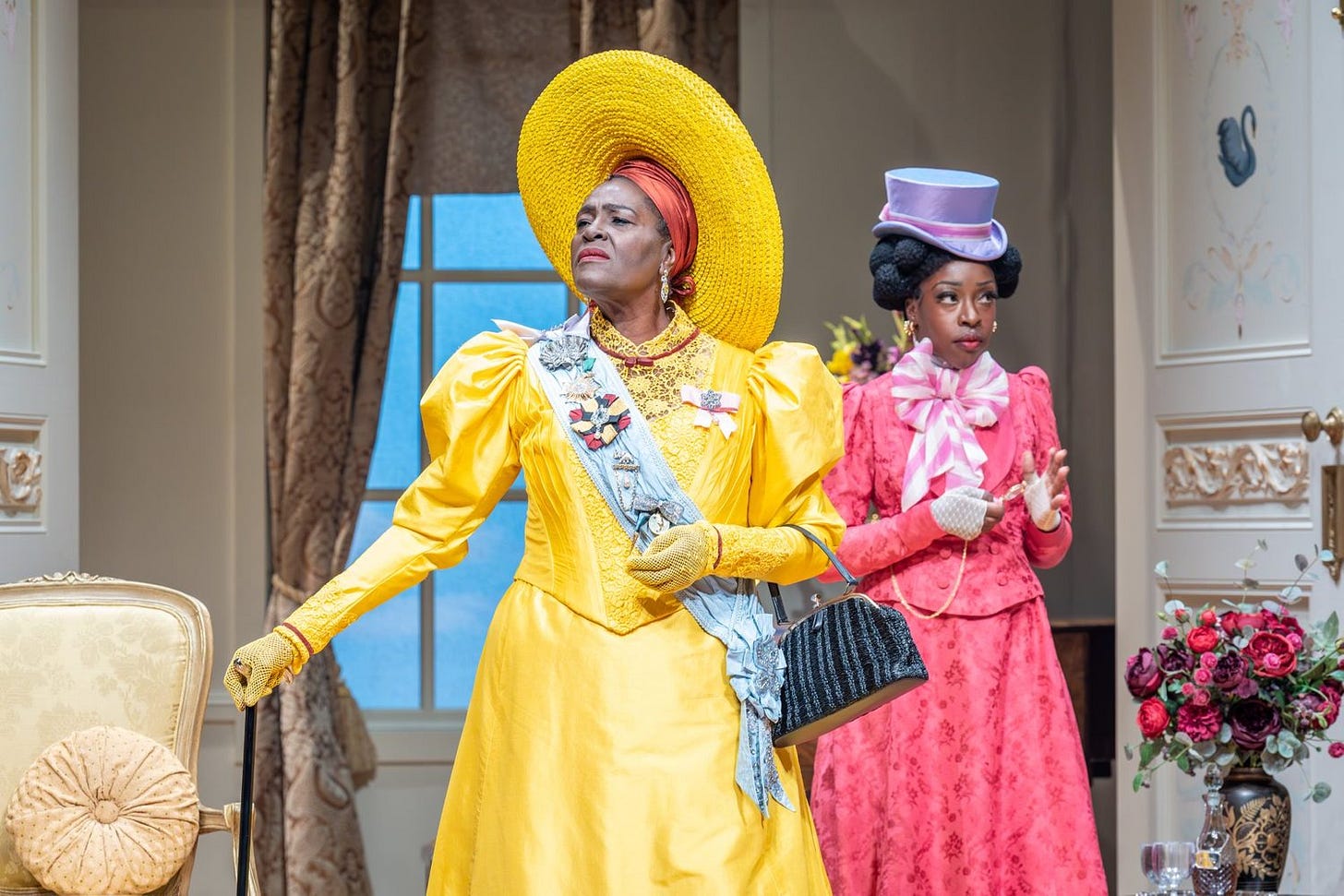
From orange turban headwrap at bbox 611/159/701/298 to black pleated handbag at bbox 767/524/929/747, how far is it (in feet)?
1.58

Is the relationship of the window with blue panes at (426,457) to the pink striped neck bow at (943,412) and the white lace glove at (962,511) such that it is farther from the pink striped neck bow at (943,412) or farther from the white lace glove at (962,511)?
the white lace glove at (962,511)

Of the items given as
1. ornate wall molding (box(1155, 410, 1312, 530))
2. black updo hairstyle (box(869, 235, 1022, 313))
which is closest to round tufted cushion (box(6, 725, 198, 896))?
black updo hairstyle (box(869, 235, 1022, 313))

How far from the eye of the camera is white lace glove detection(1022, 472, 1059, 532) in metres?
2.99

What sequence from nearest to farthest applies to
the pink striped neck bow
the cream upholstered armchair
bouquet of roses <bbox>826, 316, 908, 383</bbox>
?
the pink striped neck bow, the cream upholstered armchair, bouquet of roses <bbox>826, 316, 908, 383</bbox>

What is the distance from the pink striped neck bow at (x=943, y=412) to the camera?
302cm

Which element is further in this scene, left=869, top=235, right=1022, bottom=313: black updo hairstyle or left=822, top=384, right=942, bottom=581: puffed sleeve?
left=869, top=235, right=1022, bottom=313: black updo hairstyle

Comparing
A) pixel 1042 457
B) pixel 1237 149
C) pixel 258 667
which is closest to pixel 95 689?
pixel 258 667

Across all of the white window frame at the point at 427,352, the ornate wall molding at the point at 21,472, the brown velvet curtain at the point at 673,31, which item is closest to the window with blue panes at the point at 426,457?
the white window frame at the point at 427,352

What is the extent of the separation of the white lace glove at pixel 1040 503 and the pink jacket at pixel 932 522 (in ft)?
0.14

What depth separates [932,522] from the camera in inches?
116

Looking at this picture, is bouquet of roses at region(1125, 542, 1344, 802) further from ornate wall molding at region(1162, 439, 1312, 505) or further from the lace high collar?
the lace high collar

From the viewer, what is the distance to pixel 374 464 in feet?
16.7

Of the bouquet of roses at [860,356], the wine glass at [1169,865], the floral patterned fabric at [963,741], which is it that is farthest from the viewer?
the bouquet of roses at [860,356]

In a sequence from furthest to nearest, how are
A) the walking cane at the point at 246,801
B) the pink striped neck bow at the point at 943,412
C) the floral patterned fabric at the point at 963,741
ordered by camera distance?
the pink striped neck bow at the point at 943,412 → the floral patterned fabric at the point at 963,741 → the walking cane at the point at 246,801
